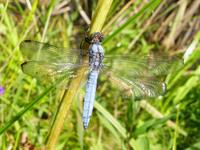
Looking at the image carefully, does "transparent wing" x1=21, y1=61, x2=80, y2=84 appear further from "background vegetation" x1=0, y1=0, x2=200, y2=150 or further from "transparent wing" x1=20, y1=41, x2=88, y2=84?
"background vegetation" x1=0, y1=0, x2=200, y2=150

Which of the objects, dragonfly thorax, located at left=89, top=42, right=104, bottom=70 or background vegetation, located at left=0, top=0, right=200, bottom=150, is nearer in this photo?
dragonfly thorax, located at left=89, top=42, right=104, bottom=70

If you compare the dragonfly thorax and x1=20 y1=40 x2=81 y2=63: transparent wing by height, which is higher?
x1=20 y1=40 x2=81 y2=63: transparent wing

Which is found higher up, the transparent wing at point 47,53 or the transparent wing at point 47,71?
the transparent wing at point 47,53

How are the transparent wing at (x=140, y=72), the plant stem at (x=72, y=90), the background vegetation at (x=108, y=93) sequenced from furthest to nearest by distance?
the background vegetation at (x=108, y=93) < the transparent wing at (x=140, y=72) < the plant stem at (x=72, y=90)

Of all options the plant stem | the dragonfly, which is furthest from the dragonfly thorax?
the plant stem

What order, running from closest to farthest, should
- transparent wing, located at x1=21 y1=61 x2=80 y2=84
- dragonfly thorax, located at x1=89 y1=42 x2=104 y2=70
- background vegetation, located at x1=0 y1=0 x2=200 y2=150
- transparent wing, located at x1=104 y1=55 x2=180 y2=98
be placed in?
dragonfly thorax, located at x1=89 y1=42 x2=104 y2=70 < transparent wing, located at x1=21 y1=61 x2=80 y2=84 < transparent wing, located at x1=104 y1=55 x2=180 y2=98 < background vegetation, located at x1=0 y1=0 x2=200 y2=150

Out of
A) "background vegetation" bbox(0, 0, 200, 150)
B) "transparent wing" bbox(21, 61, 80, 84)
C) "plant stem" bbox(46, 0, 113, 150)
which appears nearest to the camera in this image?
"plant stem" bbox(46, 0, 113, 150)

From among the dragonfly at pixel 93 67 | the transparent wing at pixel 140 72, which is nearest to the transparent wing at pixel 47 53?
the dragonfly at pixel 93 67

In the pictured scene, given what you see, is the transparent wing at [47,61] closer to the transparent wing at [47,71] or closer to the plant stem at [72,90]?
the transparent wing at [47,71]
